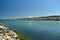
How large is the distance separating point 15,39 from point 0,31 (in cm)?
187

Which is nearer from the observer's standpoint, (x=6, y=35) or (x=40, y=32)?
(x=6, y=35)

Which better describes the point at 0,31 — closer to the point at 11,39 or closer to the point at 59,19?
the point at 11,39

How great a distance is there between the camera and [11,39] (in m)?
13.0

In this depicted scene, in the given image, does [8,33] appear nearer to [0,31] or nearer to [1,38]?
[0,31]

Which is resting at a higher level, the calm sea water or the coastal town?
the coastal town

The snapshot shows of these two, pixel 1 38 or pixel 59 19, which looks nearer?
pixel 1 38

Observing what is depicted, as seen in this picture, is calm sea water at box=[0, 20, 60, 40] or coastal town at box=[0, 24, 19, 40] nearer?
coastal town at box=[0, 24, 19, 40]

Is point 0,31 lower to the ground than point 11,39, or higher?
higher

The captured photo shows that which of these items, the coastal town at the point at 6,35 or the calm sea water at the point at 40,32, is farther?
the calm sea water at the point at 40,32

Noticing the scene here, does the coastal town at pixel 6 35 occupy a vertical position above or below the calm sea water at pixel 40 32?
above

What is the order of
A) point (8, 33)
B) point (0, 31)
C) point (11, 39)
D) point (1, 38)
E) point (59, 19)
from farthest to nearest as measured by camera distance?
point (59, 19) → point (8, 33) → point (11, 39) → point (0, 31) → point (1, 38)

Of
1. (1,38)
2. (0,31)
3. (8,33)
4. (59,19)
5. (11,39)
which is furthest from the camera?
(59,19)

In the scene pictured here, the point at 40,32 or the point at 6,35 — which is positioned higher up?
the point at 6,35

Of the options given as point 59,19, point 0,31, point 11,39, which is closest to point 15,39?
point 11,39
